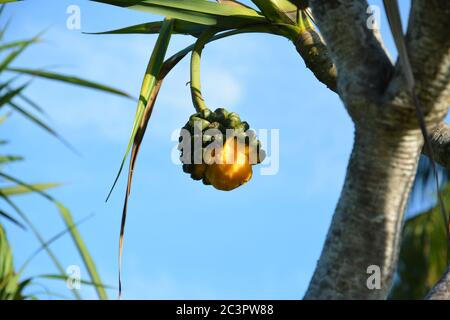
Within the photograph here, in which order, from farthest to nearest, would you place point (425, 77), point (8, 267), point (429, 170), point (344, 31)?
point (429, 170), point (8, 267), point (344, 31), point (425, 77)

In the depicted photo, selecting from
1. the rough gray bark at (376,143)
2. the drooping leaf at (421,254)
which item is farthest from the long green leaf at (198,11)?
the drooping leaf at (421,254)

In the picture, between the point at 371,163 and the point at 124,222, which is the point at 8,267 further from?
the point at 371,163

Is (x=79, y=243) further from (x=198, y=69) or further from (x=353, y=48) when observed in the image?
(x=353, y=48)

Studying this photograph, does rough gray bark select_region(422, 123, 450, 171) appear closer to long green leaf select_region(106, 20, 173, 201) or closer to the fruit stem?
the fruit stem

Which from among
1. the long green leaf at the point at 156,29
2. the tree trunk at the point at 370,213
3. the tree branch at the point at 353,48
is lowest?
the tree trunk at the point at 370,213

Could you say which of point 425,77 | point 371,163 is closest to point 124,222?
point 371,163

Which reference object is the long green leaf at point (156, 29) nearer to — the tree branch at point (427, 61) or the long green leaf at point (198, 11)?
the long green leaf at point (198, 11)
